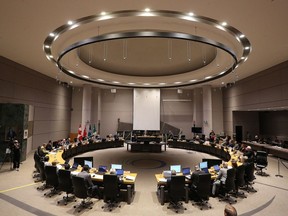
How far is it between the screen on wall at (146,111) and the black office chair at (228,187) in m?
12.6

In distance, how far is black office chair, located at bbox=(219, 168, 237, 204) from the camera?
5.68m

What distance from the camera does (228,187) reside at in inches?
224

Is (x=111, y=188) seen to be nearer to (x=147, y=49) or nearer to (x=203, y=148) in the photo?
(x=147, y=49)

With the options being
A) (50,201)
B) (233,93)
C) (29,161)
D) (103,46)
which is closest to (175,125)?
(233,93)

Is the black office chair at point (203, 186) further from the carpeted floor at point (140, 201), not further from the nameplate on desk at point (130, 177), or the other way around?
the nameplate on desk at point (130, 177)

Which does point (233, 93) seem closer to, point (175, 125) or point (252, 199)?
point (175, 125)

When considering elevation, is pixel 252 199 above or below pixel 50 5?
below

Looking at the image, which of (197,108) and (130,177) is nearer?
(130,177)

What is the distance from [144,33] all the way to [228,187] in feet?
19.6

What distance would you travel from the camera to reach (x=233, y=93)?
1644 centimetres

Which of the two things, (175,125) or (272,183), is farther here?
(175,125)

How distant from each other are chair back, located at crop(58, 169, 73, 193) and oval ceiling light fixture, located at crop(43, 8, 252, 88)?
190 inches

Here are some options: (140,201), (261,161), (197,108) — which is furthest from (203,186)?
(197,108)

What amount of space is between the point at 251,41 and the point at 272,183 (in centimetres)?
603
